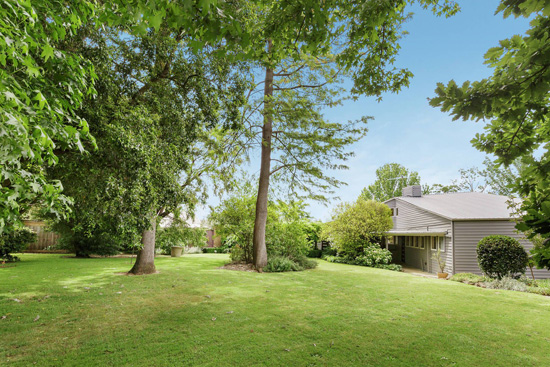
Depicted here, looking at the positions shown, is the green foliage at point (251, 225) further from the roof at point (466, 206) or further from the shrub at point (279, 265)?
the roof at point (466, 206)

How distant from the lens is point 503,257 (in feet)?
38.9

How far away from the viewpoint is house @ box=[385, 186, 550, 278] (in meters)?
14.4

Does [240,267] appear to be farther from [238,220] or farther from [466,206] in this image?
[466,206]

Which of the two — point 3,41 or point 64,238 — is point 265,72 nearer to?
point 3,41

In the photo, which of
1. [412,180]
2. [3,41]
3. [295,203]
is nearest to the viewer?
[3,41]

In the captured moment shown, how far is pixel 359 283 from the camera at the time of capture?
1019 centimetres

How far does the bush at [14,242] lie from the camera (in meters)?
13.5

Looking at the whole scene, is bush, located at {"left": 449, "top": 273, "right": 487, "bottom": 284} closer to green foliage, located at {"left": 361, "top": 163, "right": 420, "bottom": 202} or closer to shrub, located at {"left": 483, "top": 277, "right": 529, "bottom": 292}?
shrub, located at {"left": 483, "top": 277, "right": 529, "bottom": 292}

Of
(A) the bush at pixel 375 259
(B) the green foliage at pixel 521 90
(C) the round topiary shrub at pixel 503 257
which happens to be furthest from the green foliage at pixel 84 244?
(C) the round topiary shrub at pixel 503 257

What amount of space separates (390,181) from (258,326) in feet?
149

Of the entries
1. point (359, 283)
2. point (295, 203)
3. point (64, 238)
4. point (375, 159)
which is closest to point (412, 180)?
point (375, 159)

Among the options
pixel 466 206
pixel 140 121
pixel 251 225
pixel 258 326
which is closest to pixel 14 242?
pixel 251 225

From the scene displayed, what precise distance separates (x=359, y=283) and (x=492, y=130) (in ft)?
25.1

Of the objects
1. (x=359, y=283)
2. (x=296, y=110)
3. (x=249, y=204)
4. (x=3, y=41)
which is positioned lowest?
(x=359, y=283)
